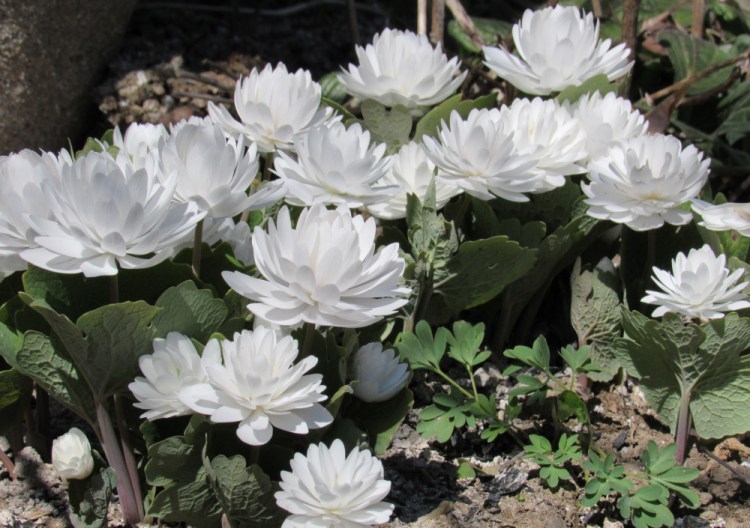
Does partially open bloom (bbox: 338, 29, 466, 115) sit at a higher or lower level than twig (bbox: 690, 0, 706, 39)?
higher

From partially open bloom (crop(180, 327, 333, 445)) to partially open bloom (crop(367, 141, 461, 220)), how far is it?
0.51 meters

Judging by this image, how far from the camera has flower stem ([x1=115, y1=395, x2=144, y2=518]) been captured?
4.09 feet

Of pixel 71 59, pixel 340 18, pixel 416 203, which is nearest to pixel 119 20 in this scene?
pixel 71 59

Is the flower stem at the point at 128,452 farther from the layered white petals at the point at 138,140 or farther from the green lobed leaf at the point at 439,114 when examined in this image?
the green lobed leaf at the point at 439,114

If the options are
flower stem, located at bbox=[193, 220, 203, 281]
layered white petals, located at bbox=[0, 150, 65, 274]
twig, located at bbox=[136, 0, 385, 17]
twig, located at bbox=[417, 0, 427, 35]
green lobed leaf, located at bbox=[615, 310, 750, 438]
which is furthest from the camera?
twig, located at bbox=[136, 0, 385, 17]

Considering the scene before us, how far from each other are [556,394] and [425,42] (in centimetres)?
65

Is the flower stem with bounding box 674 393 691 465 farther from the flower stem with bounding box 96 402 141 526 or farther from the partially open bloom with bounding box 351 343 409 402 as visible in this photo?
the flower stem with bounding box 96 402 141 526

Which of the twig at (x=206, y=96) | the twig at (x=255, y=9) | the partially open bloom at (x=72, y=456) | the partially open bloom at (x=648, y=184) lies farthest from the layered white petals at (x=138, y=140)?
the twig at (x=255, y=9)

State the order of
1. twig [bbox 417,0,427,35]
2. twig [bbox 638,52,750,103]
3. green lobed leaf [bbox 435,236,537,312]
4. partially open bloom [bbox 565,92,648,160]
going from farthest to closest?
twig [bbox 417,0,427,35]
twig [bbox 638,52,750,103]
partially open bloom [bbox 565,92,648,160]
green lobed leaf [bbox 435,236,537,312]

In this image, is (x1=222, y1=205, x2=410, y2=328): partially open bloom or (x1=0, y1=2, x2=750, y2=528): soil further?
(x1=0, y1=2, x2=750, y2=528): soil

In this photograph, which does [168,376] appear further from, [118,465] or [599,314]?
[599,314]

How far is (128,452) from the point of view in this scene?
126cm

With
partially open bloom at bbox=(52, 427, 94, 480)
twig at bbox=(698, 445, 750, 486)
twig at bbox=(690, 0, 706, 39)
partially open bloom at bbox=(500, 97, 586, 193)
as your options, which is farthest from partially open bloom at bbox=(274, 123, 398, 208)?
twig at bbox=(690, 0, 706, 39)

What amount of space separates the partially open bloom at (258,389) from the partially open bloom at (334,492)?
5cm
